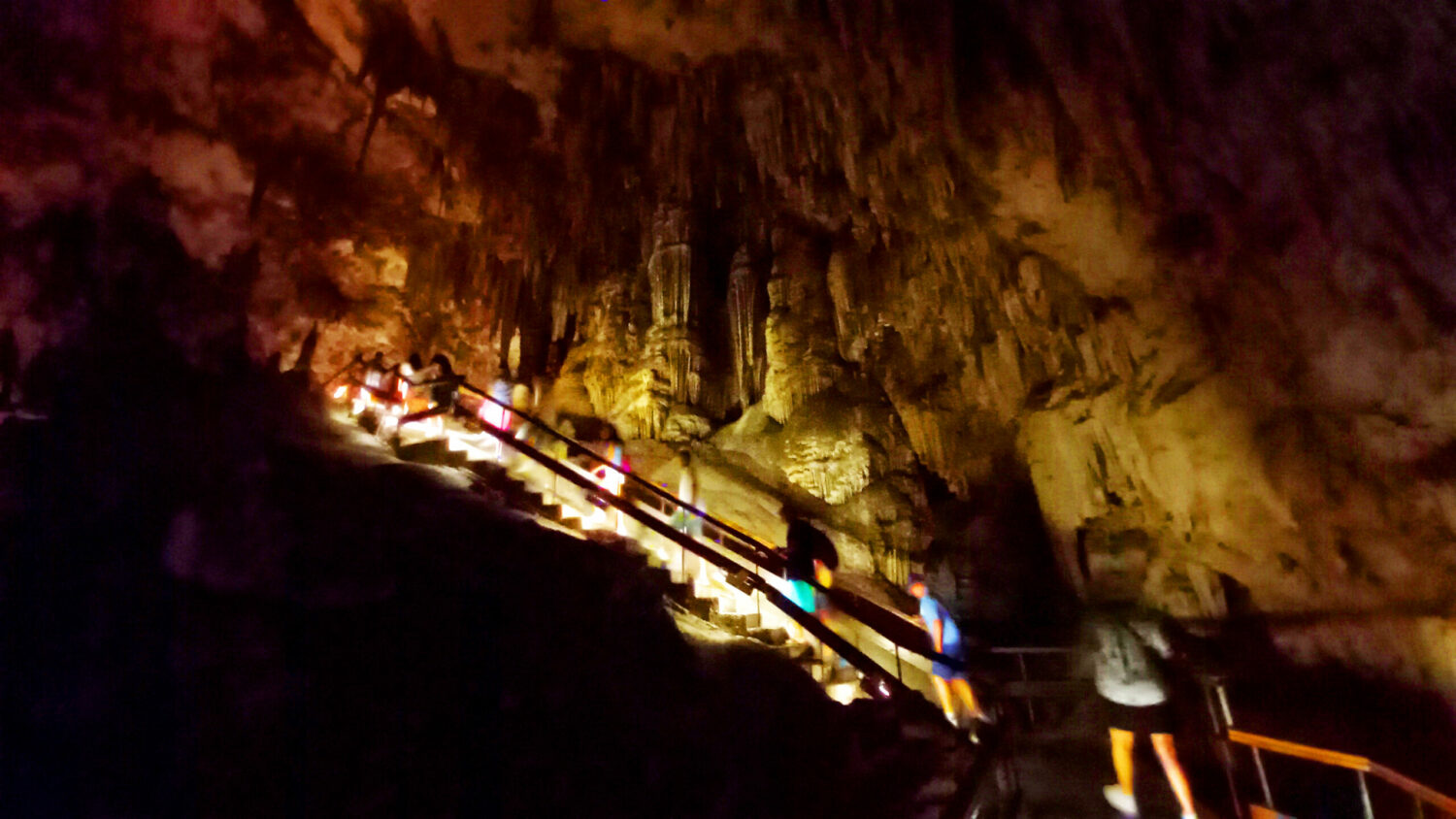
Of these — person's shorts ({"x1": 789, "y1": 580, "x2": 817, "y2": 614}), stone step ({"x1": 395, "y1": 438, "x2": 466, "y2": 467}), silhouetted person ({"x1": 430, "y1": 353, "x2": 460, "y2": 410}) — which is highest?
silhouetted person ({"x1": 430, "y1": 353, "x2": 460, "y2": 410})

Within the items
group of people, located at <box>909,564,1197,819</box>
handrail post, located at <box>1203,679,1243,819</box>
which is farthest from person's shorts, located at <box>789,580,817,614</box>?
handrail post, located at <box>1203,679,1243,819</box>

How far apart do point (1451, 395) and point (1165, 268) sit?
8.68ft

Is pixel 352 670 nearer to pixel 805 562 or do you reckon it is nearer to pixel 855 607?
pixel 805 562

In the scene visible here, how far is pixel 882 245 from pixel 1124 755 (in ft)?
30.7

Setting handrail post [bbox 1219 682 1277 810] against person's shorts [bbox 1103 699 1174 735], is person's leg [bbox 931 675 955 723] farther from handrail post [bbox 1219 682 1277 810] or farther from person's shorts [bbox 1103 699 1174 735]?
handrail post [bbox 1219 682 1277 810]

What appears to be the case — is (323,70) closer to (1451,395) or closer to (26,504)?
(26,504)

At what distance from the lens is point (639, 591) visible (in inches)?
259

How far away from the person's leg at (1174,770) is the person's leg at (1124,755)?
0.17 meters

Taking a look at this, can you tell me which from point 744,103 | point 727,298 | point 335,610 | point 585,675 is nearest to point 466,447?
point 335,610

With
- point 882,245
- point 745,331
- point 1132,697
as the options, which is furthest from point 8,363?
point 1132,697

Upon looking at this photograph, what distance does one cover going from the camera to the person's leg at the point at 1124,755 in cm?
530

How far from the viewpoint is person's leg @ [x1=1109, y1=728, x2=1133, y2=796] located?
17.4 feet

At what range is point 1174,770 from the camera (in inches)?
202

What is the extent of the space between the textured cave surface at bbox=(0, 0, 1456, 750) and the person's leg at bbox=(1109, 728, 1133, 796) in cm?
358
